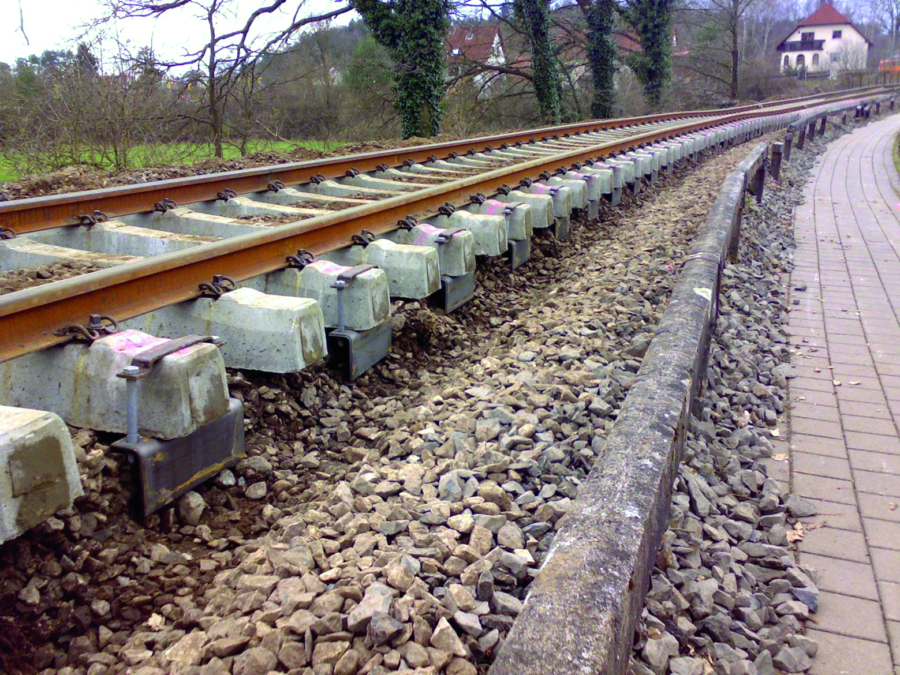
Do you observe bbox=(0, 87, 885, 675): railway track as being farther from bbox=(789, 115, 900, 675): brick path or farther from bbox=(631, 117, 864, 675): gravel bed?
bbox=(789, 115, 900, 675): brick path

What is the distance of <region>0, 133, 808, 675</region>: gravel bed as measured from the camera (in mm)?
1865

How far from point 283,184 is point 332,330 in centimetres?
318

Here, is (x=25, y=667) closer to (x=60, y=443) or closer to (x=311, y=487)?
(x=60, y=443)

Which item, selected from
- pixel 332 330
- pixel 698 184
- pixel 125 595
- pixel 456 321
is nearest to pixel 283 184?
pixel 456 321

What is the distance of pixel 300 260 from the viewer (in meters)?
3.60

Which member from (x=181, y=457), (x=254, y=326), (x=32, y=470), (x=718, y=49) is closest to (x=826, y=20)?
(x=718, y=49)

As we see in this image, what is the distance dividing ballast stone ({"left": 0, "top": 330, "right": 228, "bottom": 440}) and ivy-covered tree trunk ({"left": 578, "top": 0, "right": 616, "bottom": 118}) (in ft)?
98.7

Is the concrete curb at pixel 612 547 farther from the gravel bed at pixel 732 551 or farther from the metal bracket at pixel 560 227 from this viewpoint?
the metal bracket at pixel 560 227

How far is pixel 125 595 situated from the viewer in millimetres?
2107

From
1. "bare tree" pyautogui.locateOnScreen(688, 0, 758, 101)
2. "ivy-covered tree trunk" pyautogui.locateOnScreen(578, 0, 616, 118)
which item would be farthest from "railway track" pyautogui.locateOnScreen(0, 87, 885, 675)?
"bare tree" pyautogui.locateOnScreen(688, 0, 758, 101)

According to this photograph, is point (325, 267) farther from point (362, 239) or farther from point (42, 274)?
point (42, 274)

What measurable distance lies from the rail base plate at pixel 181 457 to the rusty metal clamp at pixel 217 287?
2.21ft

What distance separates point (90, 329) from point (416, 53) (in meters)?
16.7

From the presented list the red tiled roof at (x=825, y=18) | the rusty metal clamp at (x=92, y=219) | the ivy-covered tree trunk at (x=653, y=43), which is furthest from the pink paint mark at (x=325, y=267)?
the red tiled roof at (x=825, y=18)
